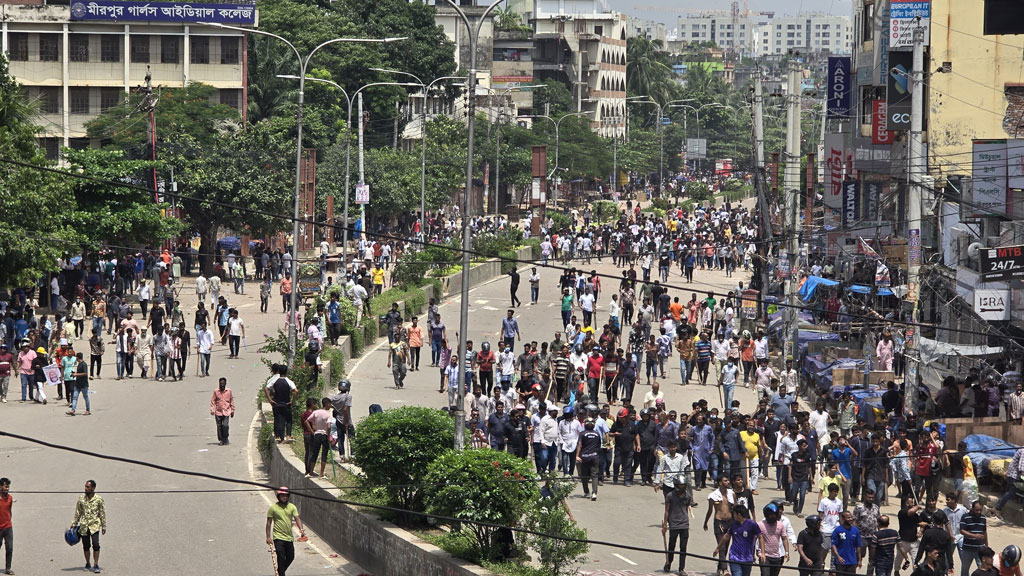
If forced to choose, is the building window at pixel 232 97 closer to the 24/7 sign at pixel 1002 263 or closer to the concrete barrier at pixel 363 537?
the concrete barrier at pixel 363 537

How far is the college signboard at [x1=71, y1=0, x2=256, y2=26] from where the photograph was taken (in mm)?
59094

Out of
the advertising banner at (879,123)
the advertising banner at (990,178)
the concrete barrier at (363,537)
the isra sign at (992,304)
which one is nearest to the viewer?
the concrete barrier at (363,537)

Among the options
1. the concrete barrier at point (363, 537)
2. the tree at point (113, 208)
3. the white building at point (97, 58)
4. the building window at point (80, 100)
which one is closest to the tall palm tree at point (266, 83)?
the white building at point (97, 58)

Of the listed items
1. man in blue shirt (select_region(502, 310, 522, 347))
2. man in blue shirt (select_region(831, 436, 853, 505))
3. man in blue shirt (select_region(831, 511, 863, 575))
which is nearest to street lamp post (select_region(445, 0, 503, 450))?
man in blue shirt (select_region(831, 436, 853, 505))

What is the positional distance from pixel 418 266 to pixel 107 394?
13166 mm

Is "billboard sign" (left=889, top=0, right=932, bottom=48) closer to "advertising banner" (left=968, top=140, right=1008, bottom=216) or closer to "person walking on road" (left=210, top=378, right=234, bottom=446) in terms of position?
"advertising banner" (left=968, top=140, right=1008, bottom=216)

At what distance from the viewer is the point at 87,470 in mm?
21547

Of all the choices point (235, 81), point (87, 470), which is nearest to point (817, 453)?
point (87, 470)

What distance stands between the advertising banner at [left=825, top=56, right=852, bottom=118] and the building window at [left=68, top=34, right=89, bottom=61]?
3236 centimetres

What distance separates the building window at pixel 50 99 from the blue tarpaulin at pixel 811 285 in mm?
39137

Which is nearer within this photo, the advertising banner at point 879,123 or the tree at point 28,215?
the tree at point 28,215

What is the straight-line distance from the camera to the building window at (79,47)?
60812 millimetres

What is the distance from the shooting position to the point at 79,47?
2400 inches

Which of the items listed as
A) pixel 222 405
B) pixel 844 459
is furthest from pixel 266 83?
pixel 844 459
